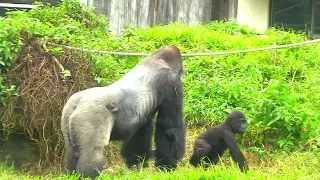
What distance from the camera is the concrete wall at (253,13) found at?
11125mm

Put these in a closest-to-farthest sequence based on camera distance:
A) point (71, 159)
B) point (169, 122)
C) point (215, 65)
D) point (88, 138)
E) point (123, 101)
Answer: point (88, 138), point (71, 159), point (123, 101), point (169, 122), point (215, 65)

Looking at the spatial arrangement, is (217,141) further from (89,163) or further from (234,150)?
(89,163)

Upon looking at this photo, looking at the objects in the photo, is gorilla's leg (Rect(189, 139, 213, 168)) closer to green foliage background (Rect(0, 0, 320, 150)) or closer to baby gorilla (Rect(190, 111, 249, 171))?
baby gorilla (Rect(190, 111, 249, 171))

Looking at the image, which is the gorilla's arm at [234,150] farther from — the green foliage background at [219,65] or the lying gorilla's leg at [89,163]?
the lying gorilla's leg at [89,163]

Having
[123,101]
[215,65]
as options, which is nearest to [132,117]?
[123,101]

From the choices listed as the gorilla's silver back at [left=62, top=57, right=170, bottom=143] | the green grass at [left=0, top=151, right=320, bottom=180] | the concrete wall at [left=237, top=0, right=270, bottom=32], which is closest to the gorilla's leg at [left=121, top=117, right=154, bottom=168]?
the green grass at [left=0, top=151, right=320, bottom=180]

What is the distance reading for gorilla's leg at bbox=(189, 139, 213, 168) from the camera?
6504 mm

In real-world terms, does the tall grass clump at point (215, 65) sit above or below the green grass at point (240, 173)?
above

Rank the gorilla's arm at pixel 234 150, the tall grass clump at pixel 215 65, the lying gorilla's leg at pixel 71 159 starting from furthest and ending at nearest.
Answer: the tall grass clump at pixel 215 65, the gorilla's arm at pixel 234 150, the lying gorilla's leg at pixel 71 159

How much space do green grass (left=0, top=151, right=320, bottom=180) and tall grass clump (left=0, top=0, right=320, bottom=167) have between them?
311 mm

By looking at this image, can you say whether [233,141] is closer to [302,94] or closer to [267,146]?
[267,146]

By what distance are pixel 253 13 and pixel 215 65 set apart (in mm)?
2493

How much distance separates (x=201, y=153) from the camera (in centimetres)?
650

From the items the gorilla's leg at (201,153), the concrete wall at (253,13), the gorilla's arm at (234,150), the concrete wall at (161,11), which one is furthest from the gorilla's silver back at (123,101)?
the concrete wall at (253,13)
